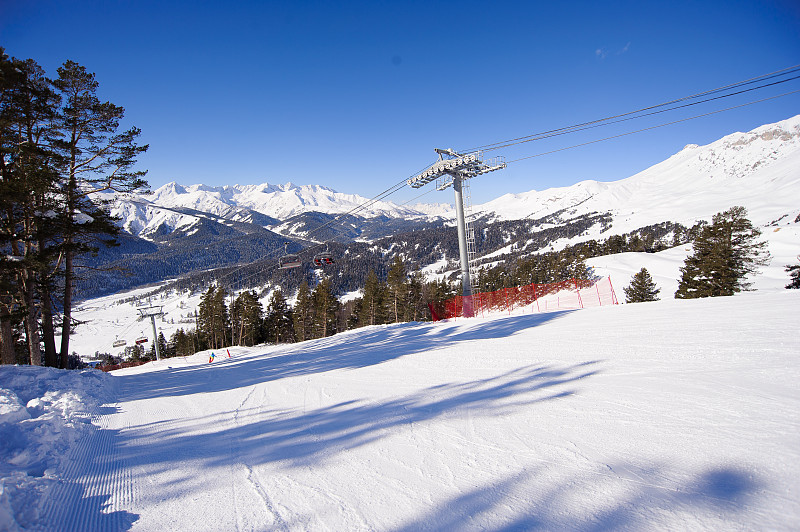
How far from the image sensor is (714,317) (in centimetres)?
834

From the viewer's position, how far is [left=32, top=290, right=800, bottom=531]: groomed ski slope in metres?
2.40

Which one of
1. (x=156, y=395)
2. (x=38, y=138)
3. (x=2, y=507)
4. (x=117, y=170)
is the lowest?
(x=156, y=395)

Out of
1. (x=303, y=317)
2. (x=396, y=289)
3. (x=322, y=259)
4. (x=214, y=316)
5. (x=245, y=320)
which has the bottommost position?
(x=303, y=317)

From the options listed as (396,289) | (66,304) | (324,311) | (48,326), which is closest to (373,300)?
(396,289)

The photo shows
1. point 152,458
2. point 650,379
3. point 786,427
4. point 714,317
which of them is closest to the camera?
point 786,427

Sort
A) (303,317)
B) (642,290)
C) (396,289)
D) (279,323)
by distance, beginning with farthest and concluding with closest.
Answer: (279,323)
(303,317)
(396,289)
(642,290)

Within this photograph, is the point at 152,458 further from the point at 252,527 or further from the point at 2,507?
the point at 252,527

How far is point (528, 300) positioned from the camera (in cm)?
2986

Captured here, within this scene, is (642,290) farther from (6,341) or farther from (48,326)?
(6,341)

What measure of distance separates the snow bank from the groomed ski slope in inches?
7.8

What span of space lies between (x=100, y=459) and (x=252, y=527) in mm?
2690

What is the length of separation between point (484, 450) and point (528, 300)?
28.6 m

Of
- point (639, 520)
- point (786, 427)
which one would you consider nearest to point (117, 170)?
point (639, 520)

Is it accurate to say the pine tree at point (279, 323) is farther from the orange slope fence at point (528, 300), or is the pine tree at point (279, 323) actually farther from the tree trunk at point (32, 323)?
the tree trunk at point (32, 323)
